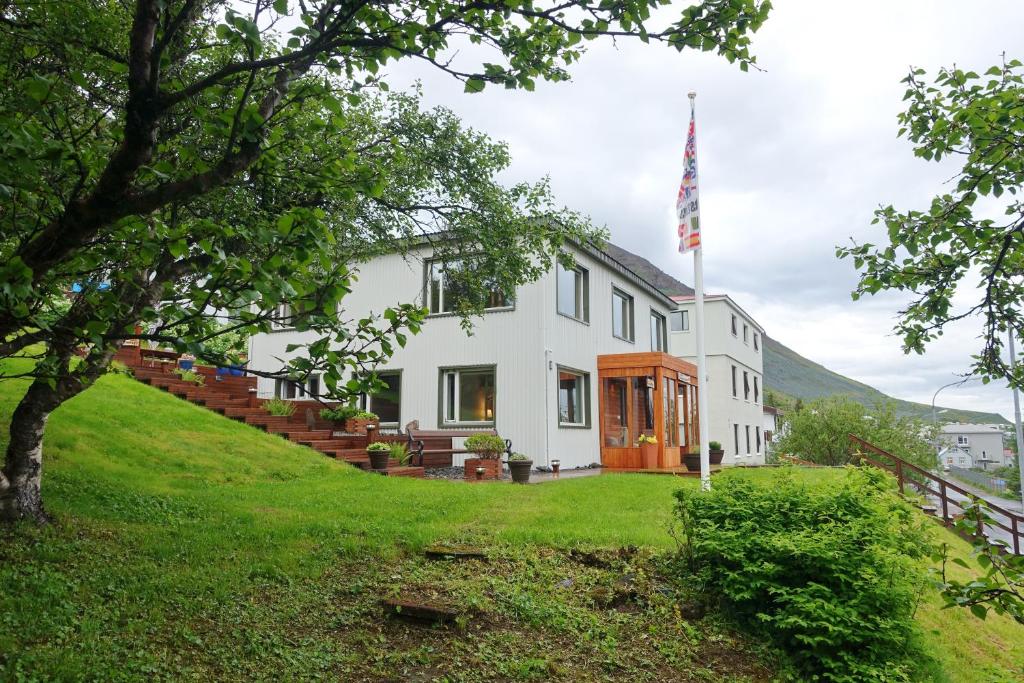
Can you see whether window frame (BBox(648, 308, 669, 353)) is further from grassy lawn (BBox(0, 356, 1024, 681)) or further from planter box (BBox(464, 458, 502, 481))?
grassy lawn (BBox(0, 356, 1024, 681))

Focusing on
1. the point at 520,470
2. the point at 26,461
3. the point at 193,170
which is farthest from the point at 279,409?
the point at 193,170

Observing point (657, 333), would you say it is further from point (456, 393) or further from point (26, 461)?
point (26, 461)

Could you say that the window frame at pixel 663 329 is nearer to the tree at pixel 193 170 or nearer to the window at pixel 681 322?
the window at pixel 681 322

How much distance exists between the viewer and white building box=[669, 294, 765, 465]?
30453mm

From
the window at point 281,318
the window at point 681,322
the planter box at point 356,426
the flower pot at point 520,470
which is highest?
the window at point 681,322

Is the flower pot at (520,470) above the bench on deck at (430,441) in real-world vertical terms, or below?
below

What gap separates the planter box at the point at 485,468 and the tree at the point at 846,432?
2373 cm

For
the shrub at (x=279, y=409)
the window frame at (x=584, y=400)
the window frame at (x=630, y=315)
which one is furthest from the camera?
the window frame at (x=630, y=315)

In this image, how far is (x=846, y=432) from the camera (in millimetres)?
34188

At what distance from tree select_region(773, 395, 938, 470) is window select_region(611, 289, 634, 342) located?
1578cm

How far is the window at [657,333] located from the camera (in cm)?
2481

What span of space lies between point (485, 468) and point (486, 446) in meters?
0.47

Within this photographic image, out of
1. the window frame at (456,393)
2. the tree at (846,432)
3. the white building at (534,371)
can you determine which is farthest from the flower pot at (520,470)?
the tree at (846,432)

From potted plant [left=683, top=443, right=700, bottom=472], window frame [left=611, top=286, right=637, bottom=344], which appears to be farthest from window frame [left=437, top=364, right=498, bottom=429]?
window frame [left=611, top=286, right=637, bottom=344]
